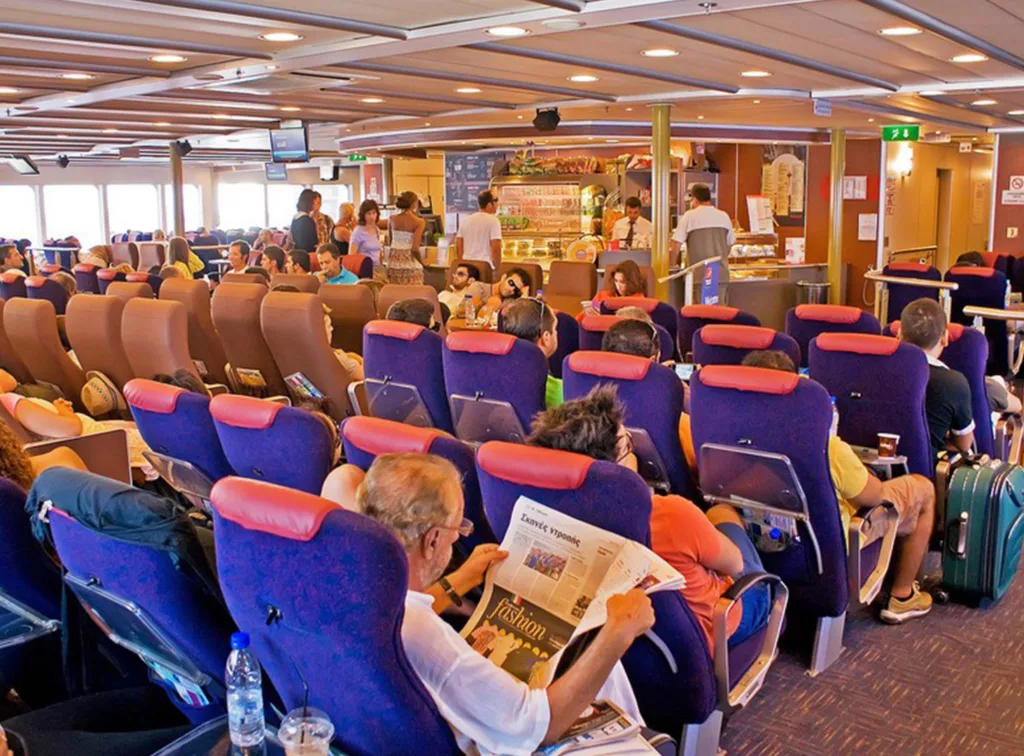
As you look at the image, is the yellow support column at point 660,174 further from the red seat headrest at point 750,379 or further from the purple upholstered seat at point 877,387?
the red seat headrest at point 750,379

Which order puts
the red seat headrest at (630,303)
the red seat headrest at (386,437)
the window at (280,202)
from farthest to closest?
the window at (280,202)
the red seat headrest at (630,303)
the red seat headrest at (386,437)

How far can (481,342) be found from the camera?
13.1ft

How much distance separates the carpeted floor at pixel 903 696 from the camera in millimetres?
2977

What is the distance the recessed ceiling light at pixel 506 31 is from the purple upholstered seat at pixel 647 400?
2274mm

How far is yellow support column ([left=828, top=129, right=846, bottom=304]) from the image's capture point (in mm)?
11742

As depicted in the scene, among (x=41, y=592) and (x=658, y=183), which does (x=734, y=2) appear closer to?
(x=41, y=592)

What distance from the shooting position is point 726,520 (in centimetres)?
316

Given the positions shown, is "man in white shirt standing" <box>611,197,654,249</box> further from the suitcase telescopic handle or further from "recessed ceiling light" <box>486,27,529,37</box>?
the suitcase telescopic handle

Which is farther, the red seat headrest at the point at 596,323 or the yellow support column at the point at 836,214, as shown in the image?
the yellow support column at the point at 836,214

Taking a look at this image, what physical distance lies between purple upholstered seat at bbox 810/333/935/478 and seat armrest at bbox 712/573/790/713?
1084 mm

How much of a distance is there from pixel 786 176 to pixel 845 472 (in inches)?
481

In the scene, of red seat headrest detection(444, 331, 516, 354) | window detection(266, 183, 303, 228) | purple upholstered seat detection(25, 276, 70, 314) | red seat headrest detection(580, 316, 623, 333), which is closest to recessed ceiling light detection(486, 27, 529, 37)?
red seat headrest detection(580, 316, 623, 333)

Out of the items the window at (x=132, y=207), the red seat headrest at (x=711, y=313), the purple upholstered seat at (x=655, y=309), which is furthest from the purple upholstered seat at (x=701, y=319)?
the window at (x=132, y=207)

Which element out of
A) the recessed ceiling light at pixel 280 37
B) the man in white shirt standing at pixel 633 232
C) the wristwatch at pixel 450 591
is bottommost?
the wristwatch at pixel 450 591
